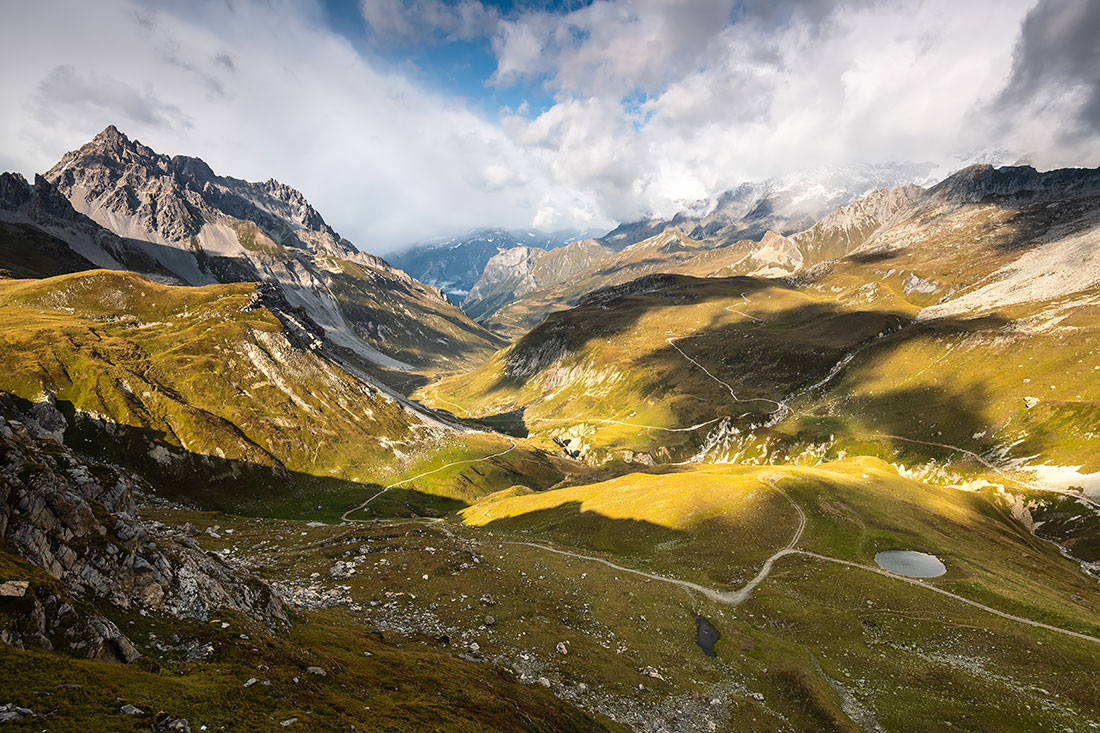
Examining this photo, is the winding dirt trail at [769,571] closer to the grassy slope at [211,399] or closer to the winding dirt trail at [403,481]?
the winding dirt trail at [403,481]

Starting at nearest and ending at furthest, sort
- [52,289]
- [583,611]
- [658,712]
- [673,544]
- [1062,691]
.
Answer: [658,712]
[1062,691]
[583,611]
[673,544]
[52,289]

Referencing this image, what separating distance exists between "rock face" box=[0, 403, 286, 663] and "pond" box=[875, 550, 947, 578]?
76.4 meters

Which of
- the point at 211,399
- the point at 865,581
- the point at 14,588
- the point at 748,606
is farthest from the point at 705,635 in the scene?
the point at 211,399

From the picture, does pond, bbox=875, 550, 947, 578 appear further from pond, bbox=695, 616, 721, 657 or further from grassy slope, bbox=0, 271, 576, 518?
grassy slope, bbox=0, 271, 576, 518

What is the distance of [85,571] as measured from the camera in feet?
80.9

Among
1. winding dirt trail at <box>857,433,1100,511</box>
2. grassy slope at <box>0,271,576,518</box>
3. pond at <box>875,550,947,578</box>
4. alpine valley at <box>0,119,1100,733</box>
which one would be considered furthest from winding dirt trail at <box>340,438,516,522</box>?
winding dirt trail at <box>857,433,1100,511</box>

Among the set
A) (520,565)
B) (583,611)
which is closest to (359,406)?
(520,565)

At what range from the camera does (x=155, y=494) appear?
358 ft

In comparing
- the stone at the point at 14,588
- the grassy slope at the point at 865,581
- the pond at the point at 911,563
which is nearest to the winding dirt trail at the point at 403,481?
the grassy slope at the point at 865,581

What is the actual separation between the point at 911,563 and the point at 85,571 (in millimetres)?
89664

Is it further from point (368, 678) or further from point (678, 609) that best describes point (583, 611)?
point (368, 678)

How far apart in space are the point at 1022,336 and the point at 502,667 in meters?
244

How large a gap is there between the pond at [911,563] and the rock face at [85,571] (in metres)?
76.4

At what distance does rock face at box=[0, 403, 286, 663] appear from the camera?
18484 millimetres
